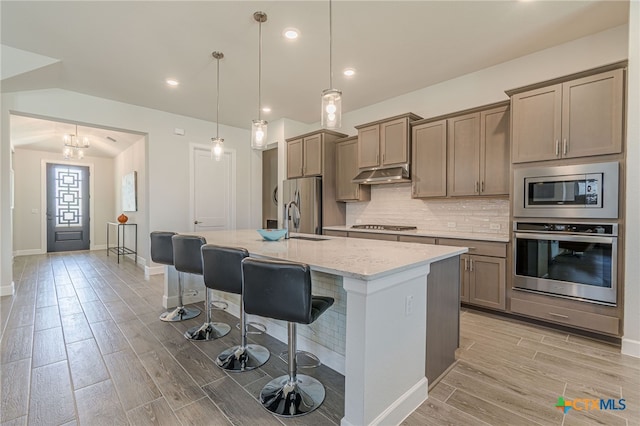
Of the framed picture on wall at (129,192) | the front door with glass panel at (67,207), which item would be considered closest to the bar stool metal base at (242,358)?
the framed picture on wall at (129,192)

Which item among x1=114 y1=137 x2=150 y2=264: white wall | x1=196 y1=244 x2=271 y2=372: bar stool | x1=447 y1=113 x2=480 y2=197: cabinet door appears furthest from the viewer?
x1=114 y1=137 x2=150 y2=264: white wall

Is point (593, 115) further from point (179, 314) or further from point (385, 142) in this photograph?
point (179, 314)

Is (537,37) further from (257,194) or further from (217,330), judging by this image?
(257,194)

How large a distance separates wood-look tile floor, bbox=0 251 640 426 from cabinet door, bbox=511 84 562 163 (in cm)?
170

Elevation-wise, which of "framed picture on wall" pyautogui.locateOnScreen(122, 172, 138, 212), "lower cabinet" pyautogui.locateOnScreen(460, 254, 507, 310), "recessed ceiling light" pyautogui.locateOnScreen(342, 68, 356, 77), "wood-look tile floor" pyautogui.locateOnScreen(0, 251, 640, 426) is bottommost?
"wood-look tile floor" pyautogui.locateOnScreen(0, 251, 640, 426)

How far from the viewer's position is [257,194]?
21.1 feet

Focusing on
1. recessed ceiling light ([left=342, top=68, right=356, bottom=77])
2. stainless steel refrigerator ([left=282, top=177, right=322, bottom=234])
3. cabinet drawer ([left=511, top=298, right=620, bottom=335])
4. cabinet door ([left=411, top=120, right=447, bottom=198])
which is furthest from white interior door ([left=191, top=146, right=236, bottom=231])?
cabinet drawer ([left=511, top=298, right=620, bottom=335])

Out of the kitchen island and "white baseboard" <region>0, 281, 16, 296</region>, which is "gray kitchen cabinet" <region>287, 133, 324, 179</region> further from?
"white baseboard" <region>0, 281, 16, 296</region>

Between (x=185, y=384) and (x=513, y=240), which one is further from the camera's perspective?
(x=513, y=240)

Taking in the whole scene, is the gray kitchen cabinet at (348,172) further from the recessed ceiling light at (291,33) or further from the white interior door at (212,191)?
the white interior door at (212,191)

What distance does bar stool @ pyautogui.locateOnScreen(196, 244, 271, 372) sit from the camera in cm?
192

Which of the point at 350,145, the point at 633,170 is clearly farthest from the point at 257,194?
the point at 633,170

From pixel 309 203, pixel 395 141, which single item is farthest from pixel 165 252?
pixel 395 141

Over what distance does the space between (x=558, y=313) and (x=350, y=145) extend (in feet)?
11.3
